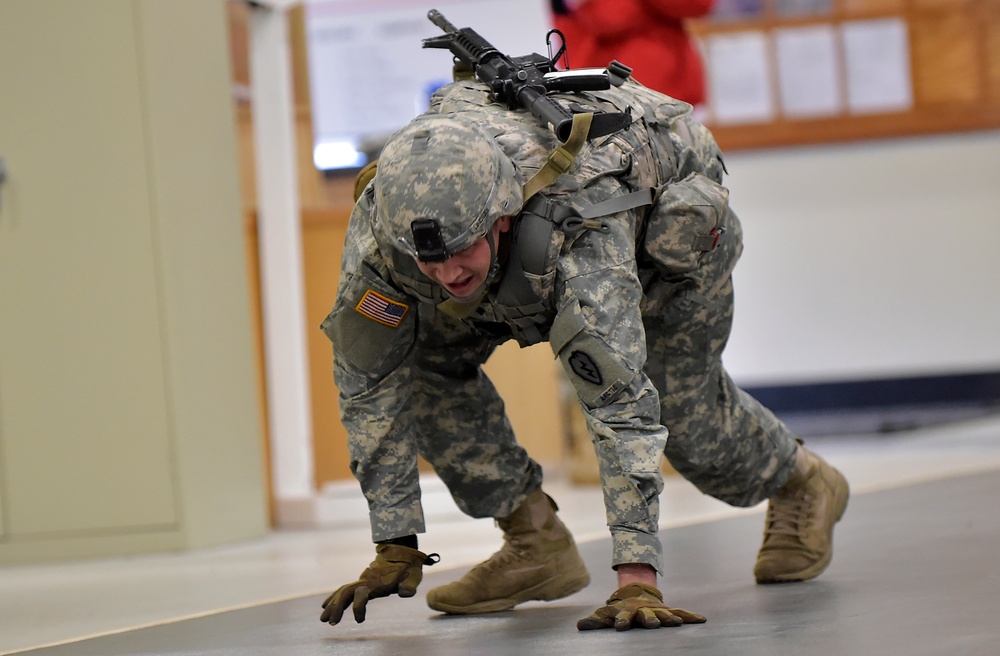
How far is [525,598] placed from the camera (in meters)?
2.25

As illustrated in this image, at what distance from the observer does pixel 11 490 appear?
3570 millimetres

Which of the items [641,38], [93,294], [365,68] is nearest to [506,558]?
[93,294]

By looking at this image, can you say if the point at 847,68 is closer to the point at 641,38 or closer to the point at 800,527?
the point at 641,38

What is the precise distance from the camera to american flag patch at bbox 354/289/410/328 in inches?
73.8

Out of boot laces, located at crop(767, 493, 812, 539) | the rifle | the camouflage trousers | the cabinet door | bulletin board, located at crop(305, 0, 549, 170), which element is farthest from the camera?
bulletin board, located at crop(305, 0, 549, 170)

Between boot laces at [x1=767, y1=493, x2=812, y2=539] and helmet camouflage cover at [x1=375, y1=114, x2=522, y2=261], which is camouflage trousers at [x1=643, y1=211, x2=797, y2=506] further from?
helmet camouflage cover at [x1=375, y1=114, x2=522, y2=261]

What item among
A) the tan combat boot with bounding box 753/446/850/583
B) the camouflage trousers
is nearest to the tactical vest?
the camouflage trousers

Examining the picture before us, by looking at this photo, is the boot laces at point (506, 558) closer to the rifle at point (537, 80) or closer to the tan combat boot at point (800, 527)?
the tan combat boot at point (800, 527)

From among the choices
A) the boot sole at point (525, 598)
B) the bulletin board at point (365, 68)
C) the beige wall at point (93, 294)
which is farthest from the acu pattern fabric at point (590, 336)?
the bulletin board at point (365, 68)

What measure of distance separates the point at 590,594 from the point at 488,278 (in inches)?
32.3

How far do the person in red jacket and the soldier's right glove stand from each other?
234cm

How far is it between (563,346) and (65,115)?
2.25 m

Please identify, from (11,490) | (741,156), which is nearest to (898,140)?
(741,156)

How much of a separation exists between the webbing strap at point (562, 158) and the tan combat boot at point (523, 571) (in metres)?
0.68
